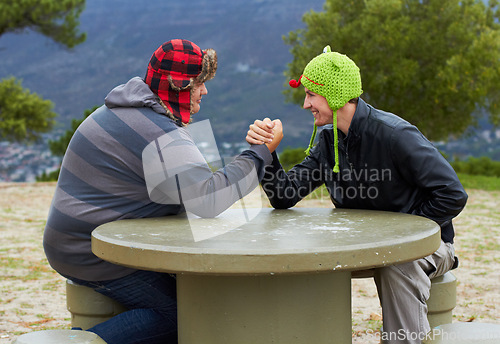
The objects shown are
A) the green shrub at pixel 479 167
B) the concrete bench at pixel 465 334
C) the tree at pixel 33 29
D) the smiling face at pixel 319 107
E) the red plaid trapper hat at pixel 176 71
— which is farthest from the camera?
the green shrub at pixel 479 167

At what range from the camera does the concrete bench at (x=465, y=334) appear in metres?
2.29

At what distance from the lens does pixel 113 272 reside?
2.69m

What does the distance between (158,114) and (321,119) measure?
0.80 meters

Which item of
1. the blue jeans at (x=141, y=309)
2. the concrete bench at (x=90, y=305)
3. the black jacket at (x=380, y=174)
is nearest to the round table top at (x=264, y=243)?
the black jacket at (x=380, y=174)

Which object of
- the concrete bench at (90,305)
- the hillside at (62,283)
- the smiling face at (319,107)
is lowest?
the hillside at (62,283)

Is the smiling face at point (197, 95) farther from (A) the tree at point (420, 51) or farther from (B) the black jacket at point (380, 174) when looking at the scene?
(A) the tree at point (420, 51)

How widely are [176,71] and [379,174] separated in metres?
1.03

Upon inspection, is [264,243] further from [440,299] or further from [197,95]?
[440,299]

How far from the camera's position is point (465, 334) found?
2.33m

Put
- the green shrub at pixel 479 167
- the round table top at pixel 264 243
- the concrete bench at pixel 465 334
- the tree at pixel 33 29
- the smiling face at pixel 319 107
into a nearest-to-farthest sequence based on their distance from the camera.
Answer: the round table top at pixel 264 243, the concrete bench at pixel 465 334, the smiling face at pixel 319 107, the tree at pixel 33 29, the green shrub at pixel 479 167

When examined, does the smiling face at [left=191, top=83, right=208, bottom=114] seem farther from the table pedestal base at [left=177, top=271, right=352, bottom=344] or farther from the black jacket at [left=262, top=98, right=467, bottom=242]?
the table pedestal base at [left=177, top=271, right=352, bottom=344]

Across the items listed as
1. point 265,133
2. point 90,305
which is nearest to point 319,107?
point 265,133

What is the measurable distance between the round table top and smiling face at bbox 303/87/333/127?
1.67ft

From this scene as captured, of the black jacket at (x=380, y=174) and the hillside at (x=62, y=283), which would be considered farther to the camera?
the hillside at (x=62, y=283)
